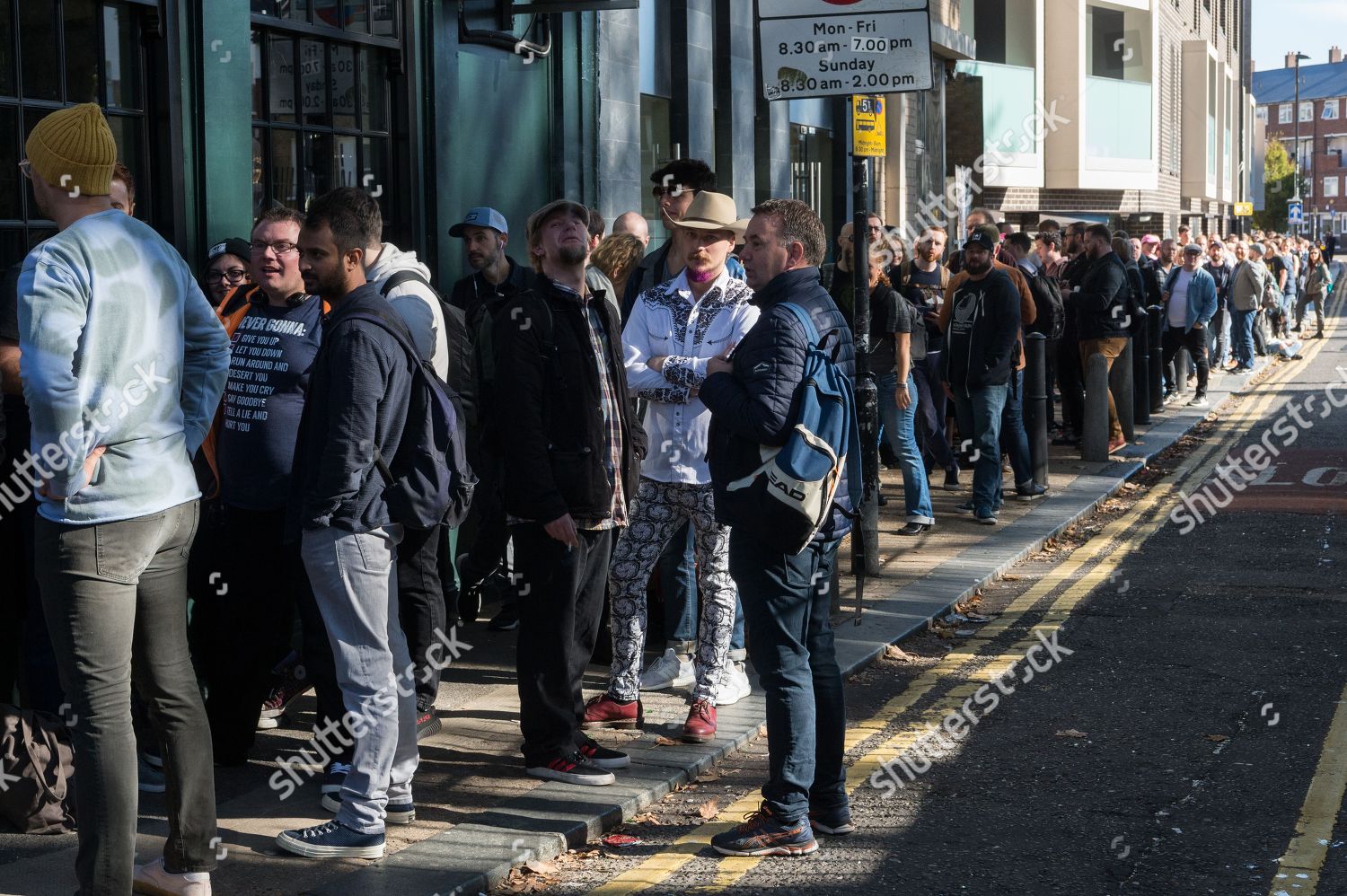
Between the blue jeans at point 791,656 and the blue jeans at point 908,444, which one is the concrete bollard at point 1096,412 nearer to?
the blue jeans at point 908,444

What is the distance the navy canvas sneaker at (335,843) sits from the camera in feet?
16.1

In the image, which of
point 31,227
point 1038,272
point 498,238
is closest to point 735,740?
point 498,238

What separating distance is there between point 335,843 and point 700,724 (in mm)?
1787

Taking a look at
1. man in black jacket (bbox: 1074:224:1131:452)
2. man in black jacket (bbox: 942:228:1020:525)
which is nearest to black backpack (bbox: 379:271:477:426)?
man in black jacket (bbox: 942:228:1020:525)

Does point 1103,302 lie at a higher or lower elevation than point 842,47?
lower

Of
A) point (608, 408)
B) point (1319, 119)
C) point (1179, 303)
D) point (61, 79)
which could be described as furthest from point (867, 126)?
point (1319, 119)

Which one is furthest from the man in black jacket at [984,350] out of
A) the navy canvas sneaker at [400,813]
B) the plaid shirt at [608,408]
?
the navy canvas sneaker at [400,813]

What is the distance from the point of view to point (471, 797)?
18.4 ft

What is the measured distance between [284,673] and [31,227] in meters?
2.15

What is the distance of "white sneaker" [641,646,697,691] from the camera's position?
7.11 m

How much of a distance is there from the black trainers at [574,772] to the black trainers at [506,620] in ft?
8.44

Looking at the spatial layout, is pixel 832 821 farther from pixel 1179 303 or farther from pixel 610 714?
pixel 1179 303

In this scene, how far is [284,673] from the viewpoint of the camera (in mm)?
6559

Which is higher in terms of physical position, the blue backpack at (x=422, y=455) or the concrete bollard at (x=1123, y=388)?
the blue backpack at (x=422, y=455)
